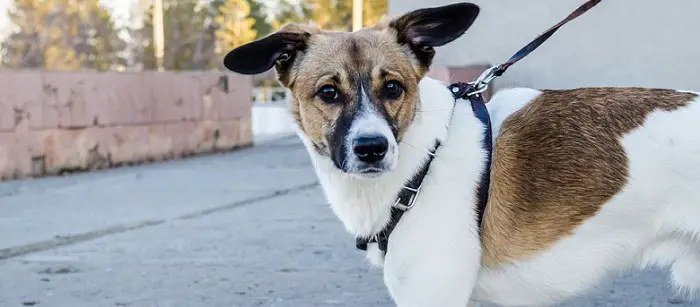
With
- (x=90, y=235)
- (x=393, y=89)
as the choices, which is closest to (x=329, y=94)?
(x=393, y=89)

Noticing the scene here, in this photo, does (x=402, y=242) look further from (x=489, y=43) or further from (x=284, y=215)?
(x=489, y=43)

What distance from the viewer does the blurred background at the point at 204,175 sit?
474cm

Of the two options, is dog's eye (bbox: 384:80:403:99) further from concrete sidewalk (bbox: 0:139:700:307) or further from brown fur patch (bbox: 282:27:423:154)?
concrete sidewalk (bbox: 0:139:700:307)

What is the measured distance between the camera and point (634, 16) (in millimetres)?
11062

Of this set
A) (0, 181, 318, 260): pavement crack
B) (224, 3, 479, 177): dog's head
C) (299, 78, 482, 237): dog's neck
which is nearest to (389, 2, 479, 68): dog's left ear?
(224, 3, 479, 177): dog's head

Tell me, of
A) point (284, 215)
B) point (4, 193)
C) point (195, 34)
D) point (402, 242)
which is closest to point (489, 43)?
point (284, 215)

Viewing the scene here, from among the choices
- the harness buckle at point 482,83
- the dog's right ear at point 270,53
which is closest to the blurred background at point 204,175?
the dog's right ear at point 270,53

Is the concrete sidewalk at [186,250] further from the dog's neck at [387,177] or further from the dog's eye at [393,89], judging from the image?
the dog's eye at [393,89]

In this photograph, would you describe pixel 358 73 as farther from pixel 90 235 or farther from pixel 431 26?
pixel 90 235

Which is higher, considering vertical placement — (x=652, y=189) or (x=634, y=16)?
(x=634, y=16)

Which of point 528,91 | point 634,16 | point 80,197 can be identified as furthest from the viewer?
point 634,16

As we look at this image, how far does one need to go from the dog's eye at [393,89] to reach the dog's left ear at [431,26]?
0.82 ft

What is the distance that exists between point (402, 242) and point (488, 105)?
0.75m

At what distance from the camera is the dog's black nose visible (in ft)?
9.31
